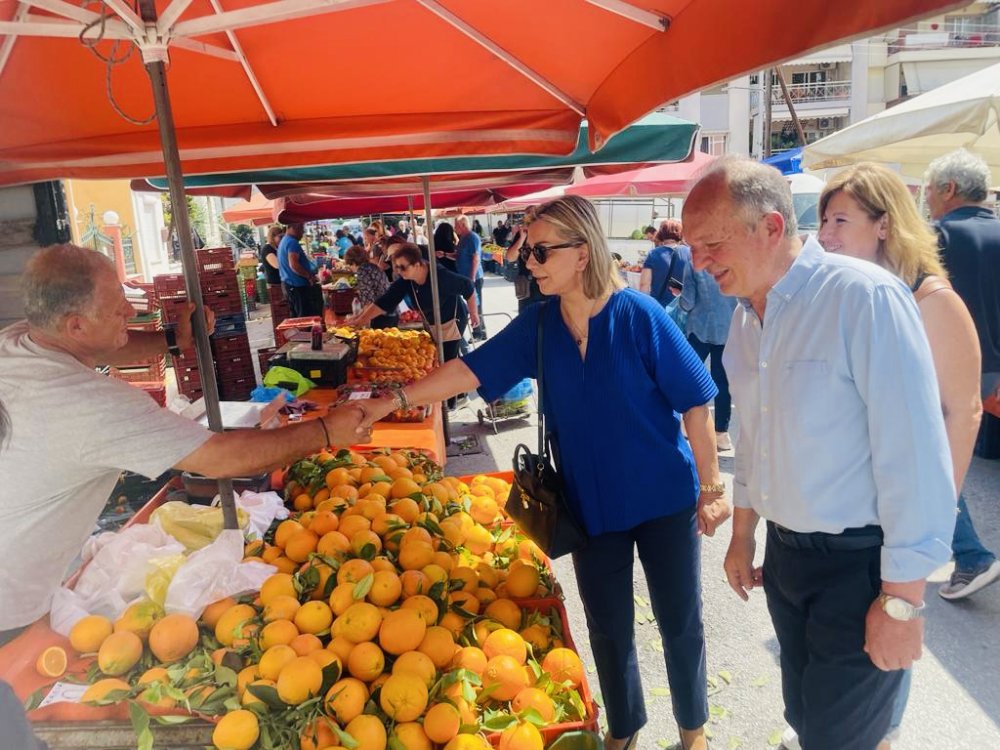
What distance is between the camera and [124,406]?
1852 millimetres

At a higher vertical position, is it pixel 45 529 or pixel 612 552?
pixel 45 529

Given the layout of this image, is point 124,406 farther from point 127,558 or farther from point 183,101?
point 183,101

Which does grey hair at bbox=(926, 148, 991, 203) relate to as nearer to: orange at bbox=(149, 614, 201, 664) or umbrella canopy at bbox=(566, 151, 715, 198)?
orange at bbox=(149, 614, 201, 664)

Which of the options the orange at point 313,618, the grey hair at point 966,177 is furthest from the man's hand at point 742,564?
the grey hair at point 966,177

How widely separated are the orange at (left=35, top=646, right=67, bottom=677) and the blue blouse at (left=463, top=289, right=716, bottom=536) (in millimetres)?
1605

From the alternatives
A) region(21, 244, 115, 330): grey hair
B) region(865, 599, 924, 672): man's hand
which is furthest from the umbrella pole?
region(865, 599, 924, 672): man's hand

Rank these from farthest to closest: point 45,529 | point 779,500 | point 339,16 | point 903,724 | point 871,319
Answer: point 903,724, point 339,16, point 45,529, point 779,500, point 871,319

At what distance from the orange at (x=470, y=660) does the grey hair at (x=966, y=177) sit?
365 cm

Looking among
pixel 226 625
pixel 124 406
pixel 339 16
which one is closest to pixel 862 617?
pixel 226 625

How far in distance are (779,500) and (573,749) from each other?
2.72ft

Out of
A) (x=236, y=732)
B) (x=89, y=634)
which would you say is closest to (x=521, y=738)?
(x=236, y=732)

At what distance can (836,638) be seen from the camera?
5.70 feet

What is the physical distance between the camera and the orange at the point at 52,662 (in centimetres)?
182

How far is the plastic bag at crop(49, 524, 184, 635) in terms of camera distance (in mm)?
2029
